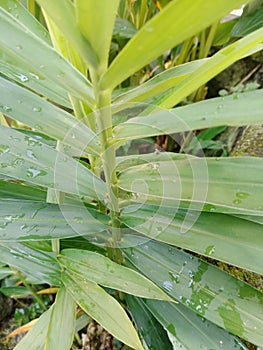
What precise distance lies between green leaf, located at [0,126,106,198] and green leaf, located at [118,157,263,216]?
0.06 meters

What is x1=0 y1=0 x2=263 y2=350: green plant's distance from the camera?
0.32 m

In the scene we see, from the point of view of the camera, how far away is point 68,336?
17.0 inches

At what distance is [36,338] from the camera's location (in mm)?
484

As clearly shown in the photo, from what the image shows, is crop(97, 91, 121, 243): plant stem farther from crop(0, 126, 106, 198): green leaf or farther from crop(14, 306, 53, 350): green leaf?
crop(14, 306, 53, 350): green leaf

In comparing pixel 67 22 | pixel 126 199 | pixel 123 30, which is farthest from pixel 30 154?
pixel 123 30

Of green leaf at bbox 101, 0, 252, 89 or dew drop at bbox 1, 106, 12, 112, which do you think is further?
dew drop at bbox 1, 106, 12, 112

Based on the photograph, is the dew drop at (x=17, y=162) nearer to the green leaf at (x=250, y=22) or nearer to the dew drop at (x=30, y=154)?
the dew drop at (x=30, y=154)

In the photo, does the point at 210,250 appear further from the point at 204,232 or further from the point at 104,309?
the point at 104,309

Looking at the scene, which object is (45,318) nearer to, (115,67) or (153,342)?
(153,342)

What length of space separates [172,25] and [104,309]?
1.05 feet

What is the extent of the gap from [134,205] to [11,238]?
Answer: 0.51 feet

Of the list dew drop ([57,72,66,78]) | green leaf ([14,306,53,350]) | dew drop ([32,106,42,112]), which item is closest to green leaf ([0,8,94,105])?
dew drop ([57,72,66,78])

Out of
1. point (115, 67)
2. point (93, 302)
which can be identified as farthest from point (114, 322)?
point (115, 67)

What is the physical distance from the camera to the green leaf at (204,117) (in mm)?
318
